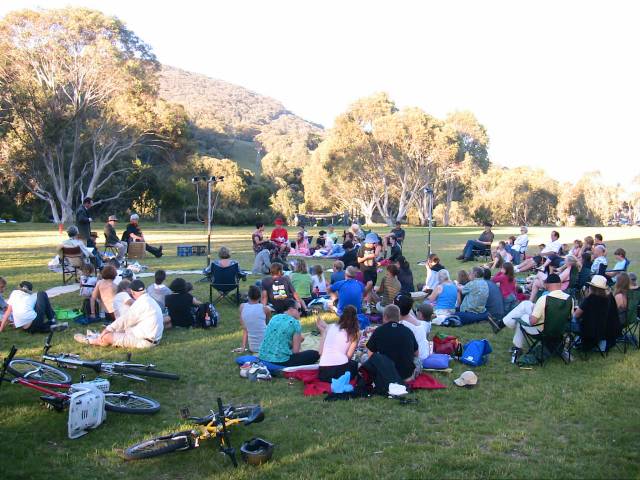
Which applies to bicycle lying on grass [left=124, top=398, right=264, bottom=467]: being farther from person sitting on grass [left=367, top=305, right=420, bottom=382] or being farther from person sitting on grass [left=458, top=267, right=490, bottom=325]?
person sitting on grass [left=458, top=267, right=490, bottom=325]

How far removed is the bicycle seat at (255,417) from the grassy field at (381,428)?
114 mm

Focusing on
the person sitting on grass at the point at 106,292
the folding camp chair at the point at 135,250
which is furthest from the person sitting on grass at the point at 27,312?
the folding camp chair at the point at 135,250

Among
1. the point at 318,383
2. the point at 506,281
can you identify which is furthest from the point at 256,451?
the point at 506,281

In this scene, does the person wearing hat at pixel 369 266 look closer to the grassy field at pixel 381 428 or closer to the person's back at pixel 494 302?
the person's back at pixel 494 302

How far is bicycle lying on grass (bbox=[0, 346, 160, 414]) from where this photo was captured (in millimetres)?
5590

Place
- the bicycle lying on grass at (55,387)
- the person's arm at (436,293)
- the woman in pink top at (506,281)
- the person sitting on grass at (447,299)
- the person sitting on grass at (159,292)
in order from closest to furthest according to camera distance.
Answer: the bicycle lying on grass at (55,387)
the person sitting on grass at (159,292)
the person sitting on grass at (447,299)
the person's arm at (436,293)
the woman in pink top at (506,281)

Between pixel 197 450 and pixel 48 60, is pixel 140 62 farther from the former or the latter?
pixel 197 450

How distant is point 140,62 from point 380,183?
2309cm

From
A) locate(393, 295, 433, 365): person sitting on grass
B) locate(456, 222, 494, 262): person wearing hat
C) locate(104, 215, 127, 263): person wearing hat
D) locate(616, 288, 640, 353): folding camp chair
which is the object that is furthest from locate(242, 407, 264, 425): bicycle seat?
locate(456, 222, 494, 262): person wearing hat

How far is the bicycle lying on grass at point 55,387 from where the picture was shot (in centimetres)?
559

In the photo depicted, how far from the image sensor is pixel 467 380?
6.73m

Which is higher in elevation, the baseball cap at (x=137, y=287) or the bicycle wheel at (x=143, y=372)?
the baseball cap at (x=137, y=287)

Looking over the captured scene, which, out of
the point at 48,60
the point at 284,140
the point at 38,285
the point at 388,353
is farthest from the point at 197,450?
the point at 284,140

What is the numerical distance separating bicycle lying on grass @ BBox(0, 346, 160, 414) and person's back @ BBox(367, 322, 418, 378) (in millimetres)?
2462
